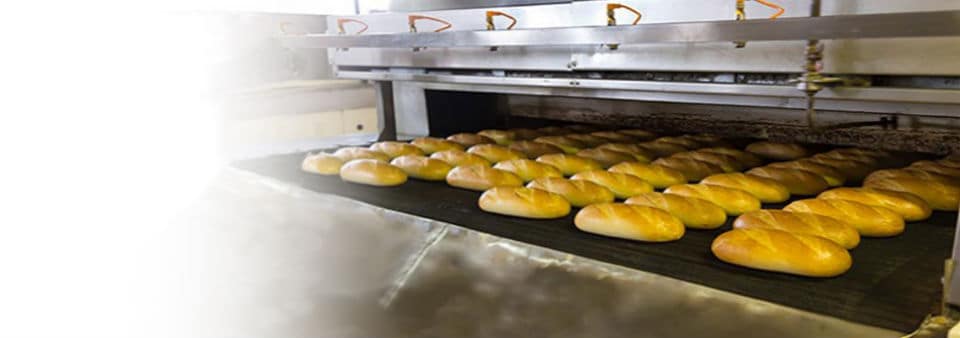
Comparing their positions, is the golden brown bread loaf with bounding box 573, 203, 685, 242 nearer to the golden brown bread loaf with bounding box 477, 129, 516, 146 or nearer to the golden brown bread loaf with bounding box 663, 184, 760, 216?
the golden brown bread loaf with bounding box 663, 184, 760, 216

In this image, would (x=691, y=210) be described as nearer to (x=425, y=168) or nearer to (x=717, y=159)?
(x=717, y=159)

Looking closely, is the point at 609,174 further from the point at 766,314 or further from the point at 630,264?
the point at 766,314

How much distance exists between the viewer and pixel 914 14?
1080 millimetres

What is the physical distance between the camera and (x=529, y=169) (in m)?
2.04

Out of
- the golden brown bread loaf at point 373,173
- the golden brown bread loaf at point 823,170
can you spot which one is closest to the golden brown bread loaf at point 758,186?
the golden brown bread loaf at point 823,170

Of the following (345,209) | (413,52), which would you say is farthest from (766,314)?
(413,52)

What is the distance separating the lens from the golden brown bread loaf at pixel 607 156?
2.14m

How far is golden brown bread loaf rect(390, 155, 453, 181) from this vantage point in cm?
210

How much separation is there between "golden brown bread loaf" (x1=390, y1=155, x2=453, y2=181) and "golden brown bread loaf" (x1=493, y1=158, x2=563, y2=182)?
0.17 m

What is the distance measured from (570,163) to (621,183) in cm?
30

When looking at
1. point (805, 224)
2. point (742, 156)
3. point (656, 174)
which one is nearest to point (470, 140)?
point (656, 174)

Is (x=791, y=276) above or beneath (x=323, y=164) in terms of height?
beneath

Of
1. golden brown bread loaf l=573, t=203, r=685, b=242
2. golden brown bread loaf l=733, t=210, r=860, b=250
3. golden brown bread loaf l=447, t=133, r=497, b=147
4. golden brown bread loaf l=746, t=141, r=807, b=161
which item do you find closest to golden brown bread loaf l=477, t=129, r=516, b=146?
golden brown bread loaf l=447, t=133, r=497, b=147

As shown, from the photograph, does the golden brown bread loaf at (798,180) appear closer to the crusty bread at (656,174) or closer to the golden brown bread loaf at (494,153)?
the crusty bread at (656,174)
